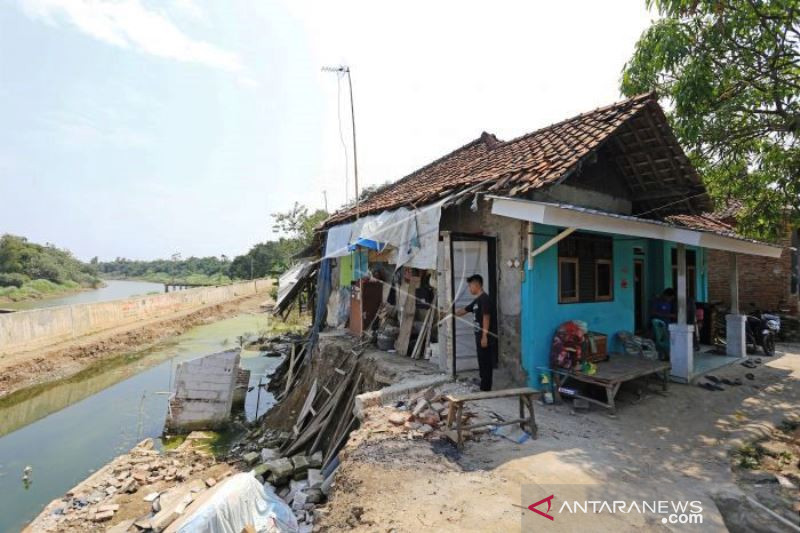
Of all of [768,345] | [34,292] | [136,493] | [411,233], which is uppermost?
[411,233]

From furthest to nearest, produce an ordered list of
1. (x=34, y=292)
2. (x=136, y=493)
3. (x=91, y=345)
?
(x=34, y=292) < (x=91, y=345) < (x=136, y=493)

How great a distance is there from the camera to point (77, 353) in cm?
1627

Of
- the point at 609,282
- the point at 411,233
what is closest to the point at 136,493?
the point at 411,233

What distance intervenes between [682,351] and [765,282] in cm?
817

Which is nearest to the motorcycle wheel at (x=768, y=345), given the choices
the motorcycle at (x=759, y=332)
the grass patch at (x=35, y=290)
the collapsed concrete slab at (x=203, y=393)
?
the motorcycle at (x=759, y=332)

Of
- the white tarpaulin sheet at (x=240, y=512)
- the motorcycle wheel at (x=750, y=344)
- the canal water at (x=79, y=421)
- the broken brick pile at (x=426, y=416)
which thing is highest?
the motorcycle wheel at (x=750, y=344)

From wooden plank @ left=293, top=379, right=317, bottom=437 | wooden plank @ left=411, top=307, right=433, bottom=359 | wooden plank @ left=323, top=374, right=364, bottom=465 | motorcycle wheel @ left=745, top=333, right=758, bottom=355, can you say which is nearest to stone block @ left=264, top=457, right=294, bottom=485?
wooden plank @ left=323, top=374, right=364, bottom=465

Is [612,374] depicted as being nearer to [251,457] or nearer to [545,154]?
[545,154]

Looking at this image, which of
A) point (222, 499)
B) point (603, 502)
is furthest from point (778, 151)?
point (222, 499)

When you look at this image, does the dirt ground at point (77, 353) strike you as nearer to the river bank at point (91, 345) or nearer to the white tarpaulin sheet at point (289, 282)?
the river bank at point (91, 345)

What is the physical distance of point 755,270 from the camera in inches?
506

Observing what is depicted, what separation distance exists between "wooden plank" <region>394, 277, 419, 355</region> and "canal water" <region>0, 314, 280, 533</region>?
203 inches

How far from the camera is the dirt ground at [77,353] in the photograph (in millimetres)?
13586

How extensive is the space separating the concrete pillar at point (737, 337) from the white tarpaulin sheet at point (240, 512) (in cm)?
978
